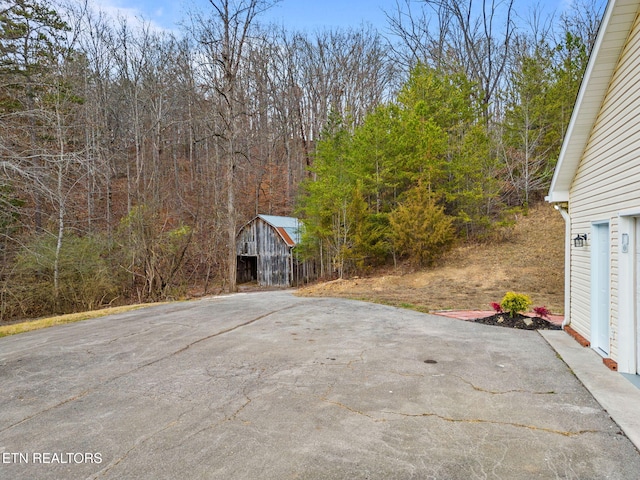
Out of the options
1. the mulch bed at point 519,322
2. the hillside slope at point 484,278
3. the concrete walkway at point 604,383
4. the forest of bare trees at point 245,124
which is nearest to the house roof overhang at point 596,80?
the mulch bed at point 519,322

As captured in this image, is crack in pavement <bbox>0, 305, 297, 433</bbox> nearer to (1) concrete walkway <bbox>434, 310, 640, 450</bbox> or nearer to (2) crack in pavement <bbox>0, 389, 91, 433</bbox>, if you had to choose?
(2) crack in pavement <bbox>0, 389, 91, 433</bbox>

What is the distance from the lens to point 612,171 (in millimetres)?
4344

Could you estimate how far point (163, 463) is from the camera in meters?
2.49

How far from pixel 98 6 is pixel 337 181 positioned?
13608 mm

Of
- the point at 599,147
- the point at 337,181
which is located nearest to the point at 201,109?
the point at 337,181

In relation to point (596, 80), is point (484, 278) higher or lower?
lower

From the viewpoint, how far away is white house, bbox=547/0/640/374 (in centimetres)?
389

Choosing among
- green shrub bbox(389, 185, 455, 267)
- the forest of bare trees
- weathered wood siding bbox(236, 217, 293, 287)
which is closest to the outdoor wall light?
green shrub bbox(389, 185, 455, 267)

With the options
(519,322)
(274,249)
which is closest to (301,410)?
(519,322)

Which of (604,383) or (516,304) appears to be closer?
(604,383)

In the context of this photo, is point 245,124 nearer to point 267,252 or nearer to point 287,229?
point 287,229

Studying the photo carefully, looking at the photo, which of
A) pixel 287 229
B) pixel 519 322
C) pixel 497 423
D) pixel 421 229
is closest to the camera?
pixel 497 423

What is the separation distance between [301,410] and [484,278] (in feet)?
33.4

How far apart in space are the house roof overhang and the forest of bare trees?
318 inches
